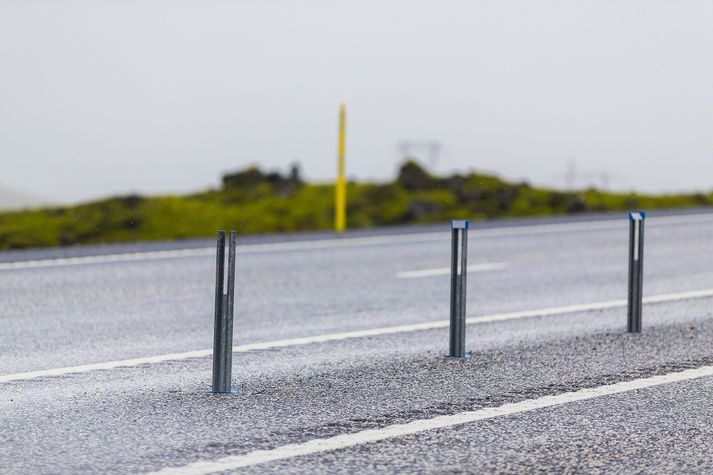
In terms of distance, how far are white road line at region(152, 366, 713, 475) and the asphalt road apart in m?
0.02

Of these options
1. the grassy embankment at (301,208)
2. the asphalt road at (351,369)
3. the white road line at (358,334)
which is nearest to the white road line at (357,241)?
the asphalt road at (351,369)

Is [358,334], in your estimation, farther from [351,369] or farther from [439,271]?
[439,271]

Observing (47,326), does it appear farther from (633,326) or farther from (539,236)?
(539,236)

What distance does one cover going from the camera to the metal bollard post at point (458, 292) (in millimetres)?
7258

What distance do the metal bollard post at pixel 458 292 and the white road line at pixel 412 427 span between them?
3.99ft

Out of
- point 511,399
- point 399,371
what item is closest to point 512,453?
point 511,399

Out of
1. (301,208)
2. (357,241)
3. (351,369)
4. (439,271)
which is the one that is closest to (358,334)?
(351,369)

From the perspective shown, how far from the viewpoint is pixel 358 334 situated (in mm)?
8359

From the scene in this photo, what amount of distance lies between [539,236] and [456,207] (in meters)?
5.36

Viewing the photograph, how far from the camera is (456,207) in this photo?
21.4 m

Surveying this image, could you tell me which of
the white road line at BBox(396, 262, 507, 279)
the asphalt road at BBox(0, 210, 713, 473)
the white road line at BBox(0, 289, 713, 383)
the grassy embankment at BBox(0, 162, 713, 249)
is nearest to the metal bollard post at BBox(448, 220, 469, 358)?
the asphalt road at BBox(0, 210, 713, 473)

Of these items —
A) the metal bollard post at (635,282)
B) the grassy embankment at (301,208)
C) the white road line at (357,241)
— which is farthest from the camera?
the grassy embankment at (301,208)

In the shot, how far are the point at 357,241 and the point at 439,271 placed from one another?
3.23 metres

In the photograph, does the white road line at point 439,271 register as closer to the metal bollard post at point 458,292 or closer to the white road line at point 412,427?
the metal bollard post at point 458,292
